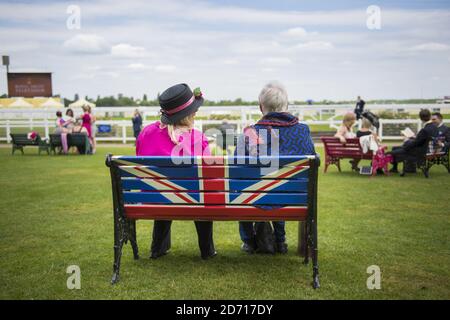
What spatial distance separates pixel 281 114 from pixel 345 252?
1761 millimetres

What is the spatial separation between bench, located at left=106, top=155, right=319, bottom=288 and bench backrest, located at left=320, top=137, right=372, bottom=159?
7.97 m

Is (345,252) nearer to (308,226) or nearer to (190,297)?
(308,226)

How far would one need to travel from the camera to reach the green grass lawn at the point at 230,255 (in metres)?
4.21

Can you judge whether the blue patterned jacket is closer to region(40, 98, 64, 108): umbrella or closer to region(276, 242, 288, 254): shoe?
region(276, 242, 288, 254): shoe

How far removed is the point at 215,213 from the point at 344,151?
838 centimetres

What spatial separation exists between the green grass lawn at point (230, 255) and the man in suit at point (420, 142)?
2371 mm

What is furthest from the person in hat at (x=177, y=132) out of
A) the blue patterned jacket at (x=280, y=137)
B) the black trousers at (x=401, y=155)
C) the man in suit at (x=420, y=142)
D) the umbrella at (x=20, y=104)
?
the umbrella at (x=20, y=104)

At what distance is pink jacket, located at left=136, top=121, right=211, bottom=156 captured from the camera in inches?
186

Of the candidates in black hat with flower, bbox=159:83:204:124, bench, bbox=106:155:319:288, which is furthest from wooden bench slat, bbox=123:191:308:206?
black hat with flower, bbox=159:83:204:124

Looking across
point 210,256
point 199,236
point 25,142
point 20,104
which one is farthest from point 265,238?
point 20,104

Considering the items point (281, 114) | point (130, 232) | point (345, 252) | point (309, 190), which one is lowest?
point (345, 252)
